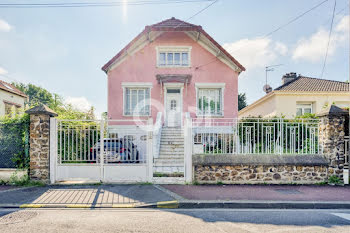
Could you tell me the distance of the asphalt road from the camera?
3.90 m

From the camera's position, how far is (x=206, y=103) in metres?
14.1

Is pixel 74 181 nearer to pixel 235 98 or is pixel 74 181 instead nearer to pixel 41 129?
pixel 41 129

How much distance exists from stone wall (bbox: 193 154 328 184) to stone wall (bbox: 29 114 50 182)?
4.71m

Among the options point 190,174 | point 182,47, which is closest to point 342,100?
point 182,47

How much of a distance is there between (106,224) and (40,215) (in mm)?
1623

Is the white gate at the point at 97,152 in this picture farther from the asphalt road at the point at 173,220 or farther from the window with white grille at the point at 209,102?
the window with white grille at the point at 209,102

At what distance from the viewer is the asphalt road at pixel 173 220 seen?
390 cm

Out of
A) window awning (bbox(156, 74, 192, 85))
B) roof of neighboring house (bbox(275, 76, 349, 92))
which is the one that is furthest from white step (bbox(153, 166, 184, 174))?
roof of neighboring house (bbox(275, 76, 349, 92))

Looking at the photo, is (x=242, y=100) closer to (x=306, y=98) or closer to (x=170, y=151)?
(x=306, y=98)

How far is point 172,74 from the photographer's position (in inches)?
547

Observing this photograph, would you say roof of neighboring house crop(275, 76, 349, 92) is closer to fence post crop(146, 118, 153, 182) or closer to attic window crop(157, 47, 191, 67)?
attic window crop(157, 47, 191, 67)

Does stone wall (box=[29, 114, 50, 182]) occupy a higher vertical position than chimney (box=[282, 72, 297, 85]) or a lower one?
lower

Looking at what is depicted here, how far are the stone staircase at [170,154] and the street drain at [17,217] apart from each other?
396 centimetres

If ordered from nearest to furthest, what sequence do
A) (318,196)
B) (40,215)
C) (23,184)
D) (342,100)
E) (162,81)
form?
(40,215), (318,196), (23,184), (162,81), (342,100)
